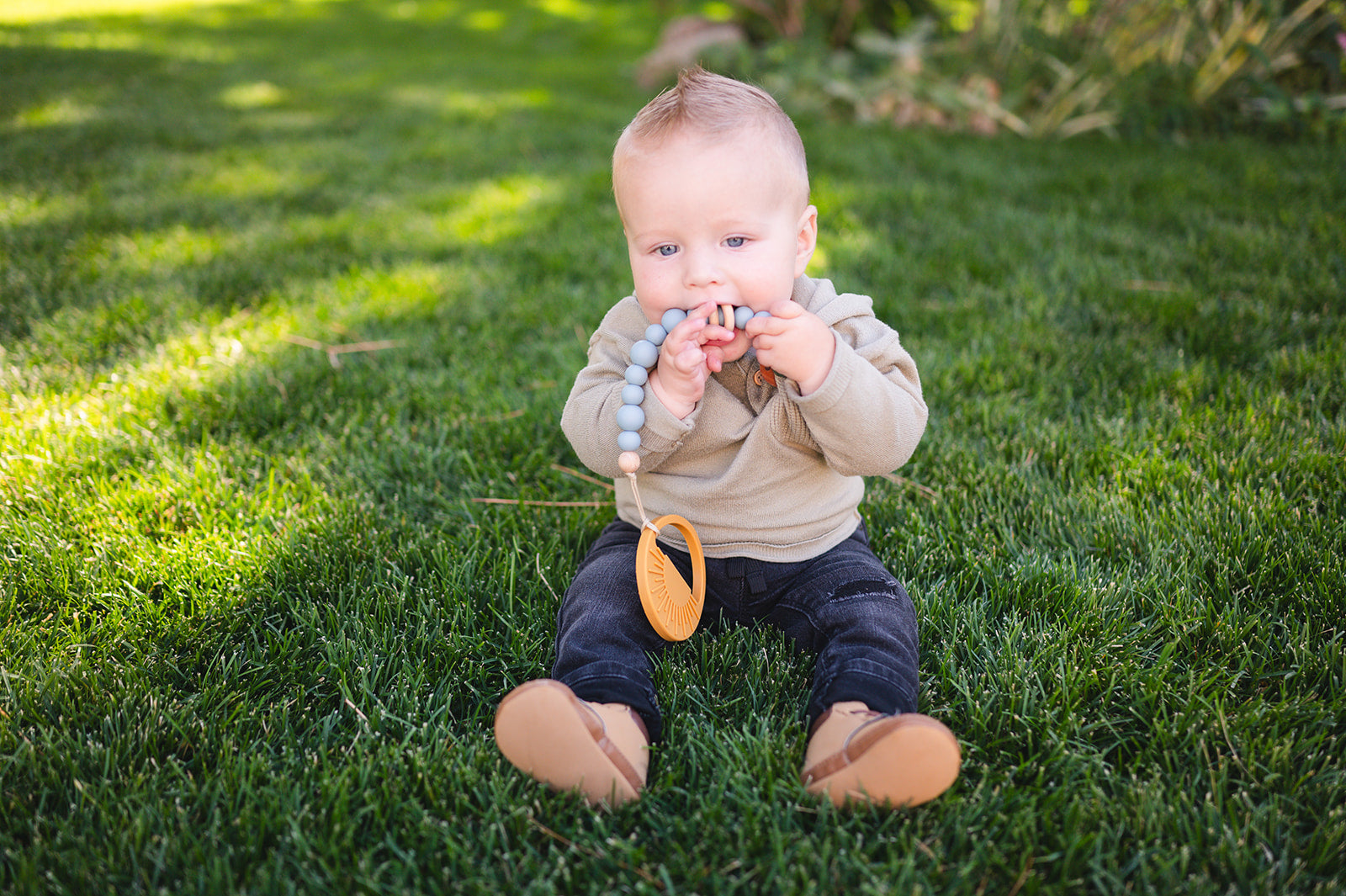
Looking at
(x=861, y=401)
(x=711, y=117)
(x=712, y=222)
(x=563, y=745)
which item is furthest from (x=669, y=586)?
(x=711, y=117)

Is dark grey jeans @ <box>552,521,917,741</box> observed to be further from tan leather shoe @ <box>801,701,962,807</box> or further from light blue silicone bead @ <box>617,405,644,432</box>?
light blue silicone bead @ <box>617,405,644,432</box>

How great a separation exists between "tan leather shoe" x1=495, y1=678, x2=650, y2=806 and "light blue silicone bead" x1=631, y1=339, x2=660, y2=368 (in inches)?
22.9

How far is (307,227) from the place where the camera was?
4.01 meters

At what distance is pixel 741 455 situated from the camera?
1638 millimetres

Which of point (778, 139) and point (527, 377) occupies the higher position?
point (778, 139)

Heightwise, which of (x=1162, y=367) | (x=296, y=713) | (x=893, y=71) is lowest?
(x=296, y=713)

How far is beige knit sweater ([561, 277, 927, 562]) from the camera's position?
1.52 meters

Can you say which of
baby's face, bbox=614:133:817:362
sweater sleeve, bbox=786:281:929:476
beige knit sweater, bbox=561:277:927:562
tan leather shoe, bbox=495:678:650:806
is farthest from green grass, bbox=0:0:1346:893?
baby's face, bbox=614:133:817:362

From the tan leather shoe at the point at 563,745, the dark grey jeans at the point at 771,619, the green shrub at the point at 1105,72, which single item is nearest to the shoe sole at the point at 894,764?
the dark grey jeans at the point at 771,619

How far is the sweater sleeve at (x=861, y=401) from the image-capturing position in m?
1.47

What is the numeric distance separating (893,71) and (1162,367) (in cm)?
430

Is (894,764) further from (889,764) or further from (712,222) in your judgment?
(712,222)

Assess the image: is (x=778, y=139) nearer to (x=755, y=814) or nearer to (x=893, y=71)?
(x=755, y=814)

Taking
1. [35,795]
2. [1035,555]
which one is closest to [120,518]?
[35,795]
